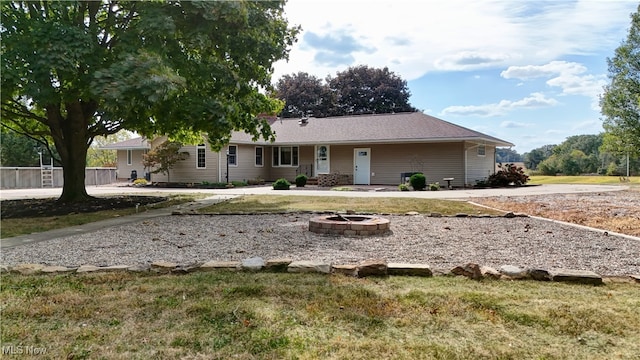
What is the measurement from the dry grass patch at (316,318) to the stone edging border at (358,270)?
5.9 inches

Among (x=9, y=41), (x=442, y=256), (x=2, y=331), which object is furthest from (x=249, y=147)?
(x=2, y=331)

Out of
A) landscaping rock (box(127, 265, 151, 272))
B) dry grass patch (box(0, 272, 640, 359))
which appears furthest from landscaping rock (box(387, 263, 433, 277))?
landscaping rock (box(127, 265, 151, 272))

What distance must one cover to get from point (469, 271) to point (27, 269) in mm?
4673

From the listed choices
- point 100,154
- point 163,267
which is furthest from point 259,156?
point 100,154

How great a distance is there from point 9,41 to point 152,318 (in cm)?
835

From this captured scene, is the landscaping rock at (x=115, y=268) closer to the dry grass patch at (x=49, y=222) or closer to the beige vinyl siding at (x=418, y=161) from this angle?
the dry grass patch at (x=49, y=222)

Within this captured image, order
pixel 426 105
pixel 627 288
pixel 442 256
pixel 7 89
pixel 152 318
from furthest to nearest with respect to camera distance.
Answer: pixel 426 105 → pixel 7 89 → pixel 442 256 → pixel 627 288 → pixel 152 318

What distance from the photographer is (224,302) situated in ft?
11.1

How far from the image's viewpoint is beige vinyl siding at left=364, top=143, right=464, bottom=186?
21.3 meters

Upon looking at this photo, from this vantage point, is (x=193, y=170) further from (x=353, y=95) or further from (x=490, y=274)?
(x=353, y=95)

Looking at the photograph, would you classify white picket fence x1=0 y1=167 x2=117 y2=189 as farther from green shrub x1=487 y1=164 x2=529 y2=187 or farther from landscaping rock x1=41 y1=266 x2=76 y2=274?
green shrub x1=487 y1=164 x2=529 y2=187

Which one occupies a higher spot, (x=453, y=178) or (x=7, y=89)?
(x=7, y=89)

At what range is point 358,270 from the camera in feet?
13.8

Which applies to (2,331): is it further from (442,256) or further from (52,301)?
(442,256)
